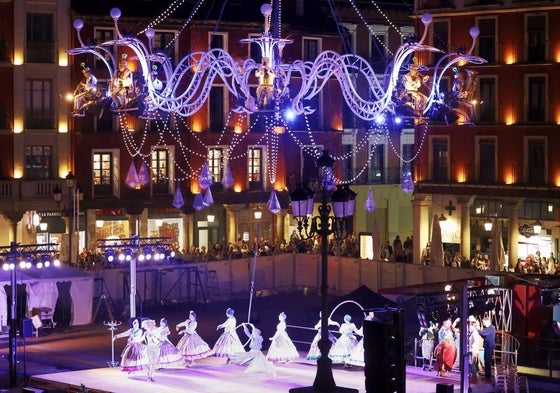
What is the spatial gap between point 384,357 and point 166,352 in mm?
18752

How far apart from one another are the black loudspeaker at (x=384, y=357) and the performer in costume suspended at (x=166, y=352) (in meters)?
17.8

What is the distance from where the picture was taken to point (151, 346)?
39312 millimetres

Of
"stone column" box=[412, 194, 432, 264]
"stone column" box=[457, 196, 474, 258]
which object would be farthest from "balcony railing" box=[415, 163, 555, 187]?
"stone column" box=[412, 194, 432, 264]

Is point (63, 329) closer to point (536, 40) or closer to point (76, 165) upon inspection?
point (76, 165)

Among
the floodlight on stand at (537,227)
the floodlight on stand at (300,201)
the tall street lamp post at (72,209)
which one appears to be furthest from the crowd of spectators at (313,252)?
the floodlight on stand at (300,201)

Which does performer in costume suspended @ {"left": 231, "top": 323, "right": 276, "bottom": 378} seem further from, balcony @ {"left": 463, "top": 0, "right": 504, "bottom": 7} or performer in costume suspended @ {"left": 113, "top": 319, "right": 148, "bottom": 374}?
balcony @ {"left": 463, "top": 0, "right": 504, "bottom": 7}

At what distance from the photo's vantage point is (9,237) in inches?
2320

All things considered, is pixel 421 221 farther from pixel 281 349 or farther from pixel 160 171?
pixel 281 349

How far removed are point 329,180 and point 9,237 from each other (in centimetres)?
2793

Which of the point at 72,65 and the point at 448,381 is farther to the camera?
the point at 72,65

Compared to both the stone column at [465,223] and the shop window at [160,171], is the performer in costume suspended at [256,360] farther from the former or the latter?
the shop window at [160,171]

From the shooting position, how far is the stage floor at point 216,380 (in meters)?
37.6

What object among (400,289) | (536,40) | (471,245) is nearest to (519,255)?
(471,245)

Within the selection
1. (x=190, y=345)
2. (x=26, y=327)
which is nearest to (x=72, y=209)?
(x=26, y=327)
